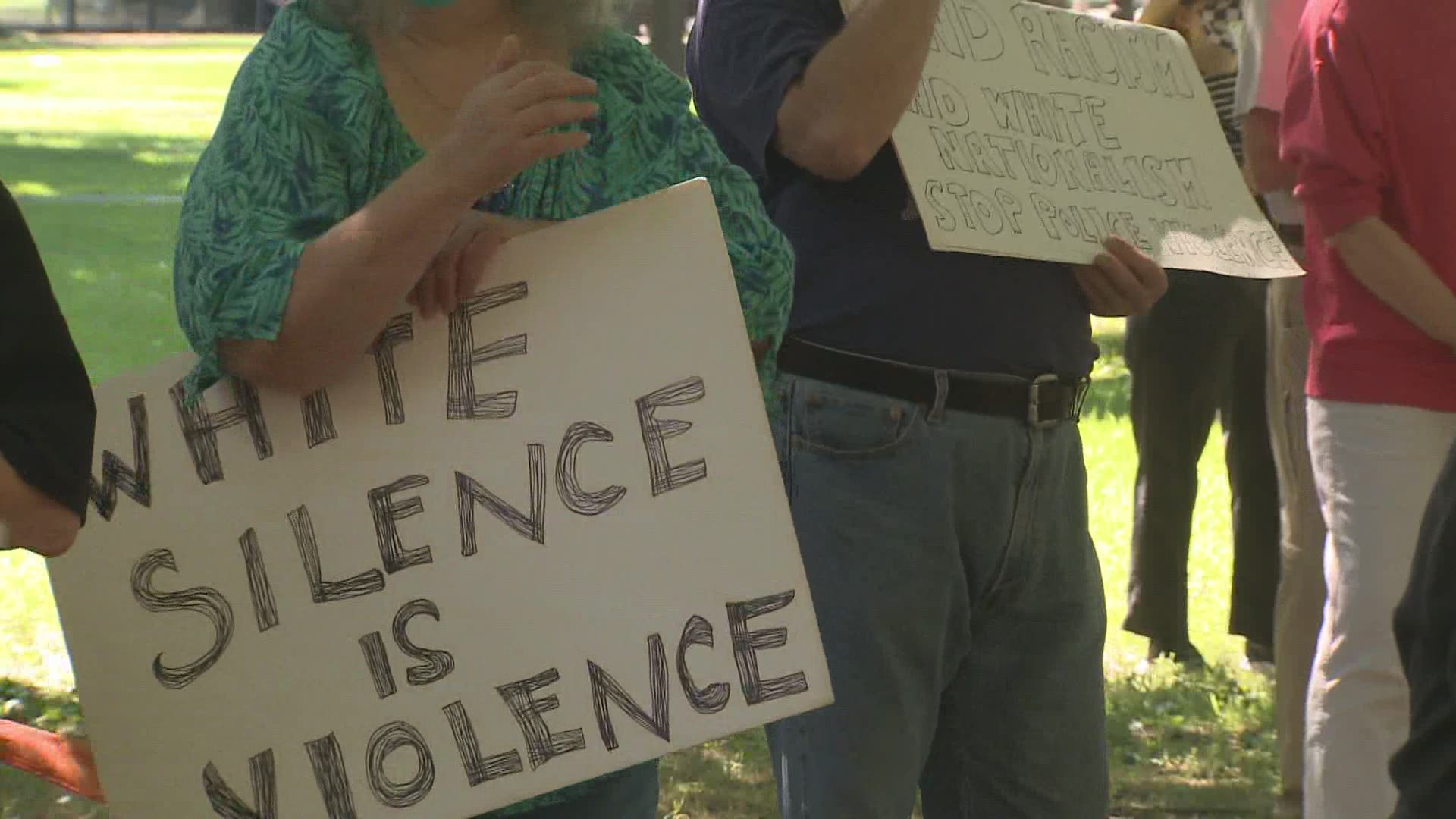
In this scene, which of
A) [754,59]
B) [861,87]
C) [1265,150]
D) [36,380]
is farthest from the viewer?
[1265,150]

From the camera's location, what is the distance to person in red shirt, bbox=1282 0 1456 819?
3145 millimetres

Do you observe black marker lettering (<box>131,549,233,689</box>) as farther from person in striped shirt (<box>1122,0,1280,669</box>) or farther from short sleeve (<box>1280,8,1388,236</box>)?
person in striped shirt (<box>1122,0,1280,669</box>)

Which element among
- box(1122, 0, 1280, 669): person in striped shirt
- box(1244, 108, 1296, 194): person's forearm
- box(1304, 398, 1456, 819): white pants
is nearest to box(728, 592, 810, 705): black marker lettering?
box(1304, 398, 1456, 819): white pants

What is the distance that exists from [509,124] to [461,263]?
0.72ft

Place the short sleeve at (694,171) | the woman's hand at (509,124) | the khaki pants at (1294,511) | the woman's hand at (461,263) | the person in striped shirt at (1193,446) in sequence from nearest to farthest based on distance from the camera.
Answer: the woman's hand at (509,124)
the woman's hand at (461,263)
the short sleeve at (694,171)
the khaki pants at (1294,511)
the person in striped shirt at (1193,446)

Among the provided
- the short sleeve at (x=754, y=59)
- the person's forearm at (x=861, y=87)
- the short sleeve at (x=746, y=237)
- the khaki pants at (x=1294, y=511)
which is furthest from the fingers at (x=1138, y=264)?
the khaki pants at (x=1294, y=511)

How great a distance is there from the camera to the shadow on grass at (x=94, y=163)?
1828cm

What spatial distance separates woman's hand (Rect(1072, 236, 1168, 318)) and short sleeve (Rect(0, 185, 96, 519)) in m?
1.31

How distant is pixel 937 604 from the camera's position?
7.50ft

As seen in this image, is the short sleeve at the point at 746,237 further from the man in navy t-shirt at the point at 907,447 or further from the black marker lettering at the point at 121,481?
the black marker lettering at the point at 121,481

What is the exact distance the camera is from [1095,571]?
2.42 meters

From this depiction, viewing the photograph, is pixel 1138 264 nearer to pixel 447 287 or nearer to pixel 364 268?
pixel 447 287

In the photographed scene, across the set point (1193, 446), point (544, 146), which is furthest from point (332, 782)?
point (1193, 446)

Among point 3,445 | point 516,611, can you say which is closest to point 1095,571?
point 516,611
